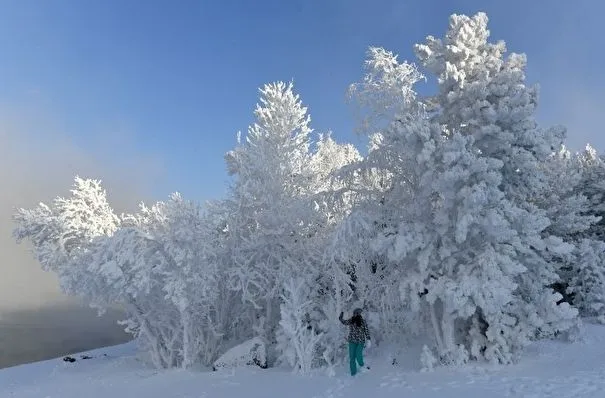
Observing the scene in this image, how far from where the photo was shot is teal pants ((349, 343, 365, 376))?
14.7m

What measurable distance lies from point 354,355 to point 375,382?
1614mm

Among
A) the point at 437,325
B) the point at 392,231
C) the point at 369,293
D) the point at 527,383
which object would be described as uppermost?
the point at 392,231

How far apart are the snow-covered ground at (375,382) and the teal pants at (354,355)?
0.40 meters

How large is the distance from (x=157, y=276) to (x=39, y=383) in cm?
623

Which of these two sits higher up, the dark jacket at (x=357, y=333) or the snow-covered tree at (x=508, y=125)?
the snow-covered tree at (x=508, y=125)

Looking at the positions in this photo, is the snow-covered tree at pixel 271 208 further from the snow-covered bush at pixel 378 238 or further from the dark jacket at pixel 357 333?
the dark jacket at pixel 357 333

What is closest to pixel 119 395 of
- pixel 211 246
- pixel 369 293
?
pixel 211 246

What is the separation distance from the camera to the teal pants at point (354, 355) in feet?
48.3

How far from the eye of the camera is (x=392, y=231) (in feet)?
50.2

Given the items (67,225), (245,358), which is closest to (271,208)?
(245,358)

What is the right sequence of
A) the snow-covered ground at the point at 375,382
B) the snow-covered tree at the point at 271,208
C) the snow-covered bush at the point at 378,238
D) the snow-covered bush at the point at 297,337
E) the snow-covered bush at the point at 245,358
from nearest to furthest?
the snow-covered ground at the point at 375,382 → the snow-covered bush at the point at 378,238 → the snow-covered bush at the point at 297,337 → the snow-covered bush at the point at 245,358 → the snow-covered tree at the point at 271,208

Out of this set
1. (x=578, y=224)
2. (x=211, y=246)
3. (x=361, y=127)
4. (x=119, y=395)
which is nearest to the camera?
(x=119, y=395)

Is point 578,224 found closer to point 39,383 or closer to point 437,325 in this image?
point 437,325

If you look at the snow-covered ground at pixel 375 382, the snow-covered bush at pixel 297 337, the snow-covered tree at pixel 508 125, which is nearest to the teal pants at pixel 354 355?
the snow-covered ground at pixel 375 382
